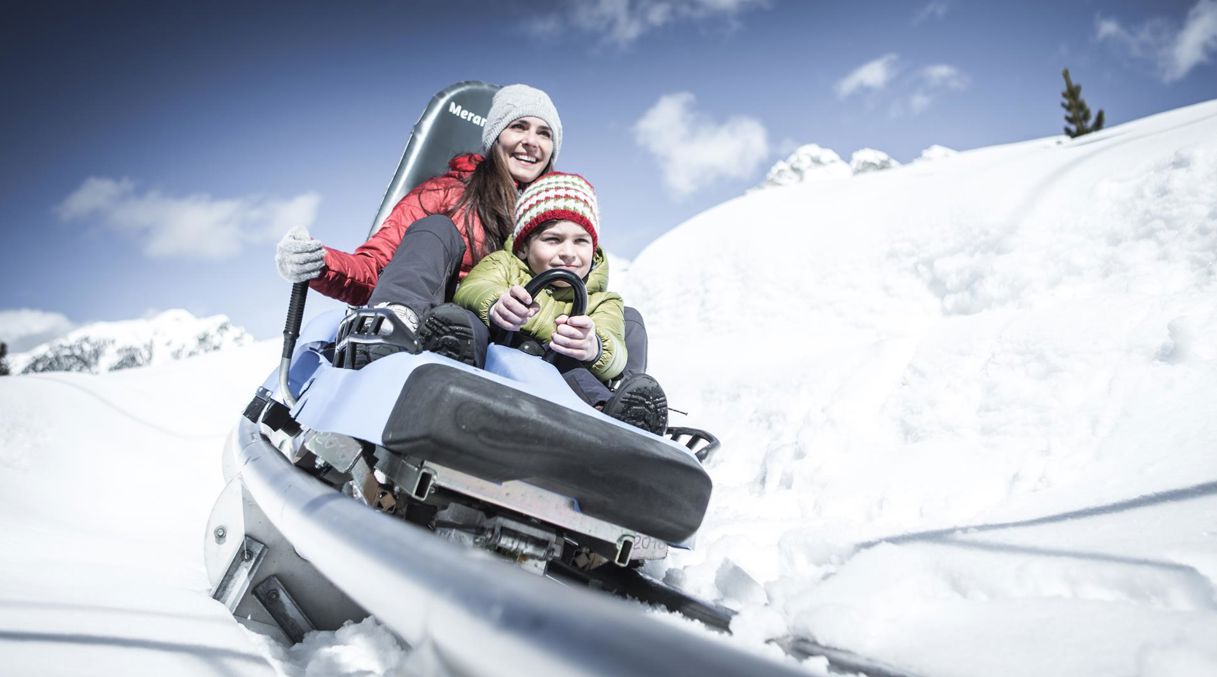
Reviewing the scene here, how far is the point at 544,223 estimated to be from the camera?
6.15ft

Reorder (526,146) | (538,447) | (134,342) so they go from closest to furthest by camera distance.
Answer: (538,447)
(526,146)
(134,342)

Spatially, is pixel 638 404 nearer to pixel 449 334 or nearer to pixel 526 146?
pixel 449 334

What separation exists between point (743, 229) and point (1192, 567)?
4.30m

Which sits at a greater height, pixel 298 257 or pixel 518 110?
pixel 518 110

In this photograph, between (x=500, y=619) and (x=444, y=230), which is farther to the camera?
(x=444, y=230)

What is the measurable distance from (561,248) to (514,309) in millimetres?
434

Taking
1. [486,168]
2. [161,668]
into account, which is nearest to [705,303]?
[486,168]

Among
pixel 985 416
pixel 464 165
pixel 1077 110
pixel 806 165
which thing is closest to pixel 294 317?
pixel 464 165

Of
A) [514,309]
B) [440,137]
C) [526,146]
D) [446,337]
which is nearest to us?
[446,337]

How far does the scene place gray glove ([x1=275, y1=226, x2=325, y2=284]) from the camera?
1.62 m

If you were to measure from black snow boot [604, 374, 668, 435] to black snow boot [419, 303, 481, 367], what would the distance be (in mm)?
310

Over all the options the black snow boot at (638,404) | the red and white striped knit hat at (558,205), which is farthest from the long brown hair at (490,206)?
the black snow boot at (638,404)

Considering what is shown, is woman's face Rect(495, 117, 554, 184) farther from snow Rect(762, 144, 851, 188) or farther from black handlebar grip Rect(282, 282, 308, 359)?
snow Rect(762, 144, 851, 188)

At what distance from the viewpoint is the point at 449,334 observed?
1291 mm
